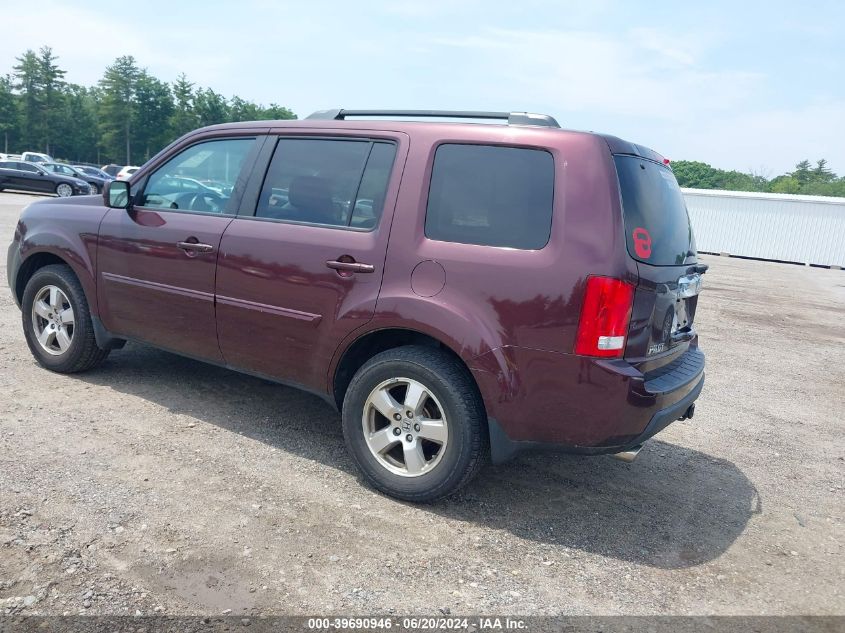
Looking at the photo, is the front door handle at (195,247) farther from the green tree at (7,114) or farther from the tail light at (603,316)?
the green tree at (7,114)

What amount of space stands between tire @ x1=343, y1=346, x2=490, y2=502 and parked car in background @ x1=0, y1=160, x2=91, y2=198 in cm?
2776

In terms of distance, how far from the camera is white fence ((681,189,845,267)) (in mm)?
27641

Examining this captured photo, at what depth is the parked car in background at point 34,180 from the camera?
90.1 feet

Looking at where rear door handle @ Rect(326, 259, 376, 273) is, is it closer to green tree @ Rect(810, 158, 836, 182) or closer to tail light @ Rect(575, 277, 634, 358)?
tail light @ Rect(575, 277, 634, 358)

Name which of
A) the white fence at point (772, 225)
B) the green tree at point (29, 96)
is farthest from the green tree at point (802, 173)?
the green tree at point (29, 96)

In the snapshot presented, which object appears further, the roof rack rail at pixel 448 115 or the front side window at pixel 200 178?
the front side window at pixel 200 178

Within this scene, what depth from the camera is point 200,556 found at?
2.97 m

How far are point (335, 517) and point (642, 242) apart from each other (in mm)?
1990

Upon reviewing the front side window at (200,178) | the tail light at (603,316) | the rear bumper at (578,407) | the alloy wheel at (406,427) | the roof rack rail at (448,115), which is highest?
the roof rack rail at (448,115)

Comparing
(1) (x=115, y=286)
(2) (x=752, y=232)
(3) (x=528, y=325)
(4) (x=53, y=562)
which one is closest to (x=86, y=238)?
(1) (x=115, y=286)

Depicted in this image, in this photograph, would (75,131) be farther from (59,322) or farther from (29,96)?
(59,322)

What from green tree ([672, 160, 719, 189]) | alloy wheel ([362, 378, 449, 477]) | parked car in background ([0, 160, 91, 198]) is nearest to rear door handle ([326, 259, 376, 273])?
alloy wheel ([362, 378, 449, 477])

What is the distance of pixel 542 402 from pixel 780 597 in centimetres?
131

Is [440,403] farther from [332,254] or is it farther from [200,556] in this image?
[200,556]
